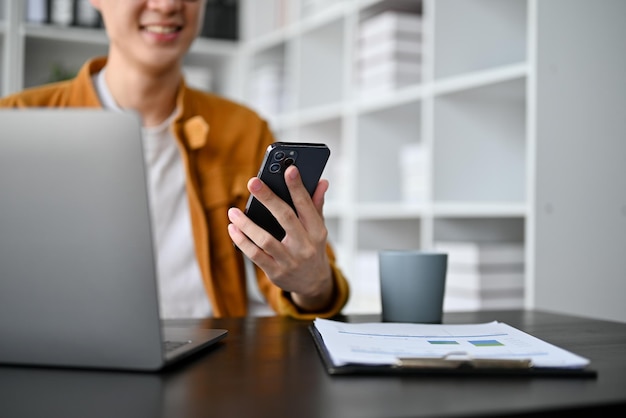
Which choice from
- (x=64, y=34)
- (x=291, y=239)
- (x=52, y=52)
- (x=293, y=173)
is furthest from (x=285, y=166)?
(x=52, y=52)

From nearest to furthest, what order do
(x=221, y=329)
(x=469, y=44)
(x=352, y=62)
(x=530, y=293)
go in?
(x=221, y=329) < (x=530, y=293) < (x=469, y=44) < (x=352, y=62)

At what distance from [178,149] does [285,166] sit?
0.80 meters

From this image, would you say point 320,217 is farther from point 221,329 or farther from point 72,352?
point 72,352

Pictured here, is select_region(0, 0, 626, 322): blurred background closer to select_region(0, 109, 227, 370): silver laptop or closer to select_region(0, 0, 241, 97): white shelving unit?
select_region(0, 0, 241, 97): white shelving unit

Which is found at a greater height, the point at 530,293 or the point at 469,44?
the point at 469,44

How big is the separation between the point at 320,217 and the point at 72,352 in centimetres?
39

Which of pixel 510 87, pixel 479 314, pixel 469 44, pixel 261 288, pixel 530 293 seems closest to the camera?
pixel 479 314

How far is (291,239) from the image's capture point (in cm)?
92

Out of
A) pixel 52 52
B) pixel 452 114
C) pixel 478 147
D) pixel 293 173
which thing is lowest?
pixel 293 173

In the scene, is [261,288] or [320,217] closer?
[320,217]

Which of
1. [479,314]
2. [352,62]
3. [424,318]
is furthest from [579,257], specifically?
[352,62]

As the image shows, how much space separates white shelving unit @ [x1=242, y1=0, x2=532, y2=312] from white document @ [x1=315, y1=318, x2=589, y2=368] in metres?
1.02

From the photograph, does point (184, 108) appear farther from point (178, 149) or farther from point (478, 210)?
point (478, 210)

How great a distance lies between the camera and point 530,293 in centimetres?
171
